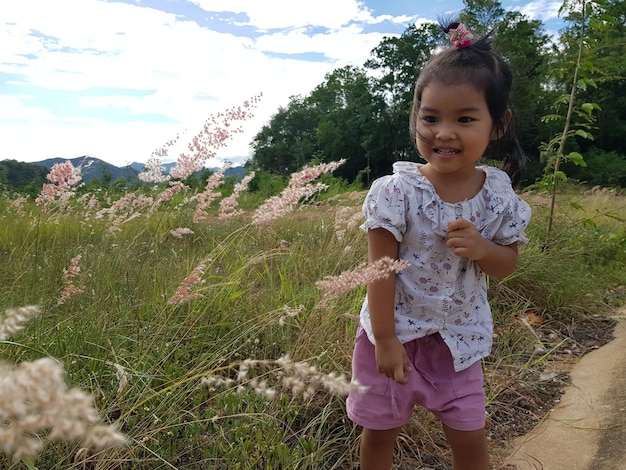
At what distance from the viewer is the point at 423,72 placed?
1526mm

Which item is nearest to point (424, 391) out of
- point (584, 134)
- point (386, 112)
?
point (584, 134)

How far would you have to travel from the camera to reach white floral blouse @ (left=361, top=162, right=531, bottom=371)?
143cm

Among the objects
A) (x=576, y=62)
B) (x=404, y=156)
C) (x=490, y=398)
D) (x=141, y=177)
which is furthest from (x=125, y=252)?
(x=404, y=156)

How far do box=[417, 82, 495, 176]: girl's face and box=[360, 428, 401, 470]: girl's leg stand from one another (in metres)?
0.79

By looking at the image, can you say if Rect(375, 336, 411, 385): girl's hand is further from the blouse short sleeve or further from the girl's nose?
the girl's nose

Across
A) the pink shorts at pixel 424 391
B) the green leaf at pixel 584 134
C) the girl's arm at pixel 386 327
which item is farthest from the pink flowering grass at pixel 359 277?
the green leaf at pixel 584 134

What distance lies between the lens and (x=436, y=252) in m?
1.44

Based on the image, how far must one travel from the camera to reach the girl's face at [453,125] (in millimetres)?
1401

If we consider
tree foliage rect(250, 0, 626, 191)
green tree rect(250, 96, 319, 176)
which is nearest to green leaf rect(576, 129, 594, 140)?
tree foliage rect(250, 0, 626, 191)

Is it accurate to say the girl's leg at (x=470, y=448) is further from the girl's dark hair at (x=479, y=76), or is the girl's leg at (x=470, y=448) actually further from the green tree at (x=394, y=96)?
the green tree at (x=394, y=96)

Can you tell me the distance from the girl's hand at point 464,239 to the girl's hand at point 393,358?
0.31 metres

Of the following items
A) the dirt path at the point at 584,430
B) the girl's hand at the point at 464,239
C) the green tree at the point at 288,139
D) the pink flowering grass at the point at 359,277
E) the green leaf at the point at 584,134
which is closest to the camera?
the pink flowering grass at the point at 359,277

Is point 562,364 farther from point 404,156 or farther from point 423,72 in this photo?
point 404,156

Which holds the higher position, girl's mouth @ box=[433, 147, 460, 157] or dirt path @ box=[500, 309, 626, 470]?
girl's mouth @ box=[433, 147, 460, 157]
